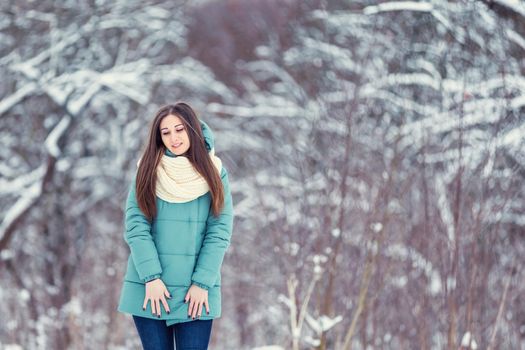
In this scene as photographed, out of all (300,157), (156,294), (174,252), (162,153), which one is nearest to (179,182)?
(162,153)

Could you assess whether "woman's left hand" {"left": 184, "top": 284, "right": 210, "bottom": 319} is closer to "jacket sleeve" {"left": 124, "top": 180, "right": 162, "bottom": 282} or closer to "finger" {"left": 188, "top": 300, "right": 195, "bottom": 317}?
"finger" {"left": 188, "top": 300, "right": 195, "bottom": 317}

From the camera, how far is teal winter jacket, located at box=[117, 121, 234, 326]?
10.3 feet

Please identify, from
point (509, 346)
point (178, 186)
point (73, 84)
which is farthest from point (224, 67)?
point (178, 186)

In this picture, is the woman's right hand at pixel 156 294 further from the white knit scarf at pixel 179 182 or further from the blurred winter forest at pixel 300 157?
the blurred winter forest at pixel 300 157

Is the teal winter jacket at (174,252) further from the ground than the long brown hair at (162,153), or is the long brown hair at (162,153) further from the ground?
the long brown hair at (162,153)

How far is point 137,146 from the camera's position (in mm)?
14414

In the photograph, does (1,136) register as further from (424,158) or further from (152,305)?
(152,305)

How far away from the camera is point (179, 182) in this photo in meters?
3.18

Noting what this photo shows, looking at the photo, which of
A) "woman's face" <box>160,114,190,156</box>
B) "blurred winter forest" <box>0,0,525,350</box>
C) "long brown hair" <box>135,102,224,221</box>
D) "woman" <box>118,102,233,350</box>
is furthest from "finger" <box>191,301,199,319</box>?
"blurred winter forest" <box>0,0,525,350</box>

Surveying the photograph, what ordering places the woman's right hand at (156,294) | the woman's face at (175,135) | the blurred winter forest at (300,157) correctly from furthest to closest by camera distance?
1. the blurred winter forest at (300,157)
2. the woman's face at (175,135)
3. the woman's right hand at (156,294)

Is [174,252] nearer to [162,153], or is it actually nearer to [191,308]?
[191,308]

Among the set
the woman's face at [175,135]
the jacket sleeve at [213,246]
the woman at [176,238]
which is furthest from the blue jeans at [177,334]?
the woman's face at [175,135]

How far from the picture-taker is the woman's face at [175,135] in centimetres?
322

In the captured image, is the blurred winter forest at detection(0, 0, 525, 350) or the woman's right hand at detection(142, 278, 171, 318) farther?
the blurred winter forest at detection(0, 0, 525, 350)
